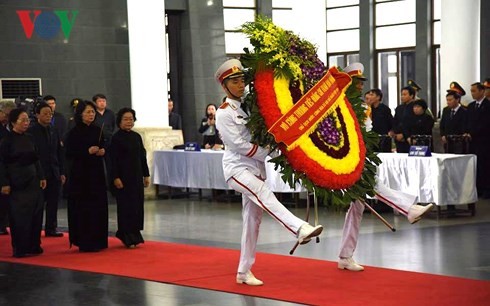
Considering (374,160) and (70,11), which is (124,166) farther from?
(70,11)

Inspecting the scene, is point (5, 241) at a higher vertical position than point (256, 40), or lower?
lower

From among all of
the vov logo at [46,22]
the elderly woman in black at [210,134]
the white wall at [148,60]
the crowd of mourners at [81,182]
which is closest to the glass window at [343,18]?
the elderly woman in black at [210,134]

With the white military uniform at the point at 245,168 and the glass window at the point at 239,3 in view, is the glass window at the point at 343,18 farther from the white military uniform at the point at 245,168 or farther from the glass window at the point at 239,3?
the white military uniform at the point at 245,168

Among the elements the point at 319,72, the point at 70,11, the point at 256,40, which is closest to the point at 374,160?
the point at 319,72

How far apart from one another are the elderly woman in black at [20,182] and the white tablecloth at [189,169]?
198 inches

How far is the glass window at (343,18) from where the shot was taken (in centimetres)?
2442

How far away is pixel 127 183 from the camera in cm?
1068

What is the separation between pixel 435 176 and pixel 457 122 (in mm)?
3104

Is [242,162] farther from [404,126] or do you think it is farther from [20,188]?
[404,126]

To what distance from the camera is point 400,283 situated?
25.5ft

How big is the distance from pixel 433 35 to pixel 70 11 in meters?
8.82

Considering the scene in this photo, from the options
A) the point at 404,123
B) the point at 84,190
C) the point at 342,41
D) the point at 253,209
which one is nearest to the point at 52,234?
the point at 84,190

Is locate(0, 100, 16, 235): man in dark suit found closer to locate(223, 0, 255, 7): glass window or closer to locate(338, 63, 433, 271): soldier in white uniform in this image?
locate(338, 63, 433, 271): soldier in white uniform

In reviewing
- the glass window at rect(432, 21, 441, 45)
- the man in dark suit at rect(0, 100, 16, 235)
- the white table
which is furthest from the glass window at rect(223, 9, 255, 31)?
the man in dark suit at rect(0, 100, 16, 235)
